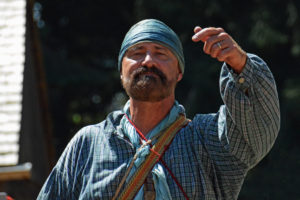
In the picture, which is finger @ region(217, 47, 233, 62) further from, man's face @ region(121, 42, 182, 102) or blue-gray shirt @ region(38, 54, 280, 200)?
man's face @ region(121, 42, 182, 102)

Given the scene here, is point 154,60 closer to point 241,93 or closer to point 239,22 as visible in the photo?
point 241,93

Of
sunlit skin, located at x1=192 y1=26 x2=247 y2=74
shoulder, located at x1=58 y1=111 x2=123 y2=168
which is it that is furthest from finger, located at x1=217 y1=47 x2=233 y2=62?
shoulder, located at x1=58 y1=111 x2=123 y2=168

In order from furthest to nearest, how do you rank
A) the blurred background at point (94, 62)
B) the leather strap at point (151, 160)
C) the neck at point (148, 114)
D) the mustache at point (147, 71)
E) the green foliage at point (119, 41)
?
1. the green foliage at point (119, 41)
2. the blurred background at point (94, 62)
3. the neck at point (148, 114)
4. the mustache at point (147, 71)
5. the leather strap at point (151, 160)

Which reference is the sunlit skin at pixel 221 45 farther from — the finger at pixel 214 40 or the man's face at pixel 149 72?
Result: the man's face at pixel 149 72

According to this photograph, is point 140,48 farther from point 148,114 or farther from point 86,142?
point 86,142

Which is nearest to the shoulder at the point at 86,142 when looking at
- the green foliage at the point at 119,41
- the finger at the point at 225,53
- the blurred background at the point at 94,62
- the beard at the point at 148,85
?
the beard at the point at 148,85

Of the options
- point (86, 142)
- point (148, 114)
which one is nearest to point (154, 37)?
point (148, 114)

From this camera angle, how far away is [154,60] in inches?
107

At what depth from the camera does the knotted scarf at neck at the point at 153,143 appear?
257 centimetres

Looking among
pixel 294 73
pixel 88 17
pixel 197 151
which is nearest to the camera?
pixel 197 151

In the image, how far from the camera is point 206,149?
2.68 metres

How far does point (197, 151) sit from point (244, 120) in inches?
11.9

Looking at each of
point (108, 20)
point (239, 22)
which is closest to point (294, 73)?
point (239, 22)

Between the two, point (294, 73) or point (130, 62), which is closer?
point (130, 62)
